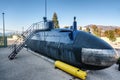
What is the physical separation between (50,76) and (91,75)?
9.38ft

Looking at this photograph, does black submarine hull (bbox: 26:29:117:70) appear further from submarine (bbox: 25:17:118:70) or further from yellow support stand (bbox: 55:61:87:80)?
yellow support stand (bbox: 55:61:87:80)

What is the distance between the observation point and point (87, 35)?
9.93 meters

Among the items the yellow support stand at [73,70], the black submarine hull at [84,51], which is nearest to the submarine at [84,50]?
the black submarine hull at [84,51]

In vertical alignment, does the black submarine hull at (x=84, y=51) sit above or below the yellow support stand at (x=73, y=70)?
above

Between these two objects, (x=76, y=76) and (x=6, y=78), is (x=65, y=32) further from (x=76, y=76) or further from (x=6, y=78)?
(x=6, y=78)

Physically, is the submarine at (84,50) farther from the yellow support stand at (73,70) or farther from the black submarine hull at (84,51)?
the yellow support stand at (73,70)

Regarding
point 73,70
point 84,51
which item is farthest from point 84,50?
point 73,70

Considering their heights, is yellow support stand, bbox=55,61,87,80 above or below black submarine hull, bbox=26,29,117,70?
below

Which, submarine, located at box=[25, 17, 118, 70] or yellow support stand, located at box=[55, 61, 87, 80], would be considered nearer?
submarine, located at box=[25, 17, 118, 70]

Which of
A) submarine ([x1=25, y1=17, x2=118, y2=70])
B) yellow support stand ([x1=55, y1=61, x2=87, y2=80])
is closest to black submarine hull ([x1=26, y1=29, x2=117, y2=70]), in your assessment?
submarine ([x1=25, y1=17, x2=118, y2=70])

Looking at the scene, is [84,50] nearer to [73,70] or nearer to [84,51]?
[84,51]

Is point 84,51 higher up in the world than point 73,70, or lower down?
higher up

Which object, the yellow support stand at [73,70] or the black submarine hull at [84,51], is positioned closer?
the black submarine hull at [84,51]

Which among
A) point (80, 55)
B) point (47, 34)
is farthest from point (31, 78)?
point (47, 34)
